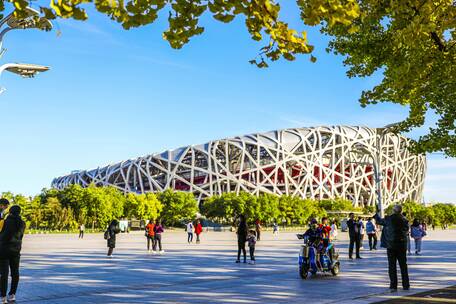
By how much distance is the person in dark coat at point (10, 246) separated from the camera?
8.11m

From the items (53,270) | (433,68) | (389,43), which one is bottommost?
(53,270)

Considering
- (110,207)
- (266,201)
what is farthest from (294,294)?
(266,201)

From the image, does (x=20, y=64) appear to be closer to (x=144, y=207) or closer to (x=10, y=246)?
(x=10, y=246)

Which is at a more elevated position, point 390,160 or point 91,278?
point 390,160

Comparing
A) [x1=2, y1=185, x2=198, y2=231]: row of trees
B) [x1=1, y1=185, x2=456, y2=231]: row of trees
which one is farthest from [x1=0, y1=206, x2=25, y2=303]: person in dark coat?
[x1=1, y1=185, x2=456, y2=231]: row of trees

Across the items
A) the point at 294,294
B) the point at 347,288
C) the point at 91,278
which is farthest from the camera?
the point at 91,278

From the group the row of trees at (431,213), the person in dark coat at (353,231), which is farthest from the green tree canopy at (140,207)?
the person in dark coat at (353,231)

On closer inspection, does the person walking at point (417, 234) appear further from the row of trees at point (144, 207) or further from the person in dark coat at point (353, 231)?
the row of trees at point (144, 207)

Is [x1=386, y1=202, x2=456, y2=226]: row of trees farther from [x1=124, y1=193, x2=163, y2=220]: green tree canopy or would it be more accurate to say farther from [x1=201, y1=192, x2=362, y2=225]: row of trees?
[x1=124, y1=193, x2=163, y2=220]: green tree canopy

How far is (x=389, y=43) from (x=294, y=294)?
6455 mm

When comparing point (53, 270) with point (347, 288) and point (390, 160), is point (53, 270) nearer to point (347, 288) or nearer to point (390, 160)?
point (347, 288)

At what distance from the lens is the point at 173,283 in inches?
440

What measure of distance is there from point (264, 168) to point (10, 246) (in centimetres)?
10066

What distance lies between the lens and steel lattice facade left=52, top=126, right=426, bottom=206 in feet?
351
